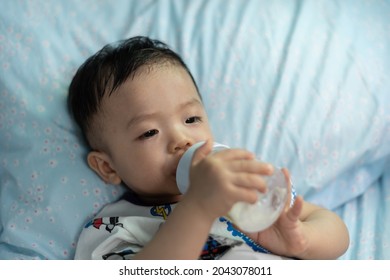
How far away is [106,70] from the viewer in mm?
1320

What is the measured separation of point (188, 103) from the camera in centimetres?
129

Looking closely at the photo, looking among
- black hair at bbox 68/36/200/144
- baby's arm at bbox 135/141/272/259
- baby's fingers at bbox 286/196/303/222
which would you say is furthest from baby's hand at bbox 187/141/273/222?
black hair at bbox 68/36/200/144

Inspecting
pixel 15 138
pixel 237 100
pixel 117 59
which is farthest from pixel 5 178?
pixel 237 100

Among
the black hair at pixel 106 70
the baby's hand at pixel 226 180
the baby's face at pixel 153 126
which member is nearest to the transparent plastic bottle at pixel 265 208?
the baby's hand at pixel 226 180

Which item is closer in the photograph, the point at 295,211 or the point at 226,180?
the point at 226,180

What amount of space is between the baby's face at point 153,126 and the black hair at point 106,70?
1.0 inches

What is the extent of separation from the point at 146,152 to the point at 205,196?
0.31 m

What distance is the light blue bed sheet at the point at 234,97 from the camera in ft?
4.61

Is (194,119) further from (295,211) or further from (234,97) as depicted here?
(295,211)

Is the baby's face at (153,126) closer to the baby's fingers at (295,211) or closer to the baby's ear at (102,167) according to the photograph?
the baby's ear at (102,167)

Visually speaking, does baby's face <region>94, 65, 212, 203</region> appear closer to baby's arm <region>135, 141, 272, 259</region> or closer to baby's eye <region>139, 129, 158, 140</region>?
baby's eye <region>139, 129, 158, 140</region>

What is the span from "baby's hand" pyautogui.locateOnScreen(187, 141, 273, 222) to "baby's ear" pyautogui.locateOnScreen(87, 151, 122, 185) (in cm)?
43

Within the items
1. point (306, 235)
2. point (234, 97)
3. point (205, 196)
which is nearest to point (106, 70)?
point (234, 97)

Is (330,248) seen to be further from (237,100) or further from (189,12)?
(189,12)
